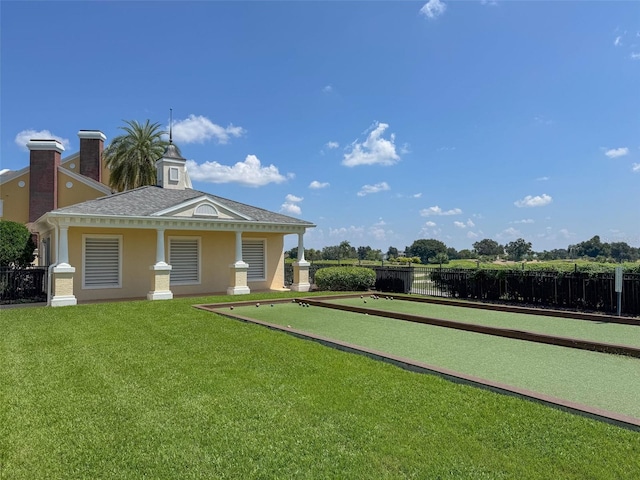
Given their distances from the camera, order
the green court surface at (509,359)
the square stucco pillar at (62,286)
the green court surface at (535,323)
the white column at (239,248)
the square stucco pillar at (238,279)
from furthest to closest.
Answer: the white column at (239,248)
the square stucco pillar at (238,279)
the square stucco pillar at (62,286)
the green court surface at (535,323)
the green court surface at (509,359)

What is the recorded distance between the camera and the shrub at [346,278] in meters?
18.2

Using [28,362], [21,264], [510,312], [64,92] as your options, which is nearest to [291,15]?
[64,92]

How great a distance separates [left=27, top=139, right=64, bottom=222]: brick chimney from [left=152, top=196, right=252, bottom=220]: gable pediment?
610 inches

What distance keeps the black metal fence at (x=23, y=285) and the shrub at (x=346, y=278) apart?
36.3ft

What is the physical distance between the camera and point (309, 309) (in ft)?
39.1

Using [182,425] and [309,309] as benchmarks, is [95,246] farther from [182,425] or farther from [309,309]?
[182,425]

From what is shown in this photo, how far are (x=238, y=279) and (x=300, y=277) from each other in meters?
3.19

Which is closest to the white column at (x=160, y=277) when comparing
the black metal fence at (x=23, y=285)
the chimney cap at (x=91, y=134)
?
the black metal fence at (x=23, y=285)

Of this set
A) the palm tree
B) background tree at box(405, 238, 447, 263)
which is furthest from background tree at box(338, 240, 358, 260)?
the palm tree

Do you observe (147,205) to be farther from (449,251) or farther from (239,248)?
(449,251)

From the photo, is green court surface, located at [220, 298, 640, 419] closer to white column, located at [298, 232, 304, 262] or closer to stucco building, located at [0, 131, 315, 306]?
stucco building, located at [0, 131, 315, 306]

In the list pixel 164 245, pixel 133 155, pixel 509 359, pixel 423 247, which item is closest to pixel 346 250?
pixel 423 247

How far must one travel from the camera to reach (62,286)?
42.1 ft

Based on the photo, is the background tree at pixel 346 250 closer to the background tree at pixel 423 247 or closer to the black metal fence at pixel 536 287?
the background tree at pixel 423 247
